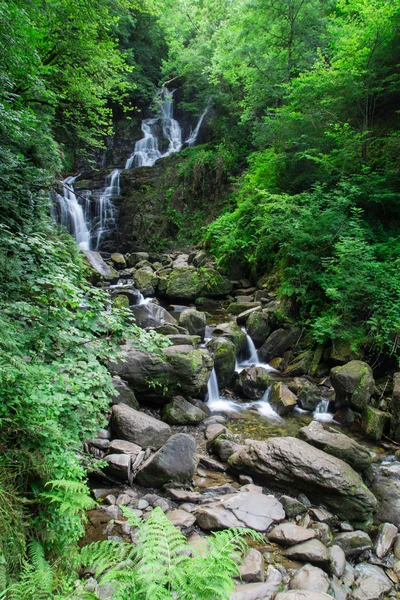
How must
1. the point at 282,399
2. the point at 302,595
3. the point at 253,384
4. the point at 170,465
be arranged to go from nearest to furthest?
the point at 302,595 < the point at 170,465 < the point at 282,399 < the point at 253,384

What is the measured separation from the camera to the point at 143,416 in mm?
4918

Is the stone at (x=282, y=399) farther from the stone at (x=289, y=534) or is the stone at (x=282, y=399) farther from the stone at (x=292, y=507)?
the stone at (x=289, y=534)

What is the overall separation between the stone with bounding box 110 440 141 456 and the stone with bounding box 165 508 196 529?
988mm

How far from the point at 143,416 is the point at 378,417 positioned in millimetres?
4427

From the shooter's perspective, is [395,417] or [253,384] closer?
[395,417]

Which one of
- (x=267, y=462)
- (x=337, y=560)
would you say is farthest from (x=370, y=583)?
(x=267, y=462)

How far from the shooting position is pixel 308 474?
412 cm

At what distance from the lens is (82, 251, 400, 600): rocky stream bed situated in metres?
3.26

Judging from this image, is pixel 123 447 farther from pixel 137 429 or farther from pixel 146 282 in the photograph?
pixel 146 282

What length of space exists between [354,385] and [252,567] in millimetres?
4390

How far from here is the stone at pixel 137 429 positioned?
4609 mm

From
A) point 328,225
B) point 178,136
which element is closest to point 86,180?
point 178,136

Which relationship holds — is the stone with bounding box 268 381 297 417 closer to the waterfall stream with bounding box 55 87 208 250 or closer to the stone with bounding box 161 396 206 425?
the stone with bounding box 161 396 206 425

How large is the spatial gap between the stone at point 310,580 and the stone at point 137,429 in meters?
2.30
